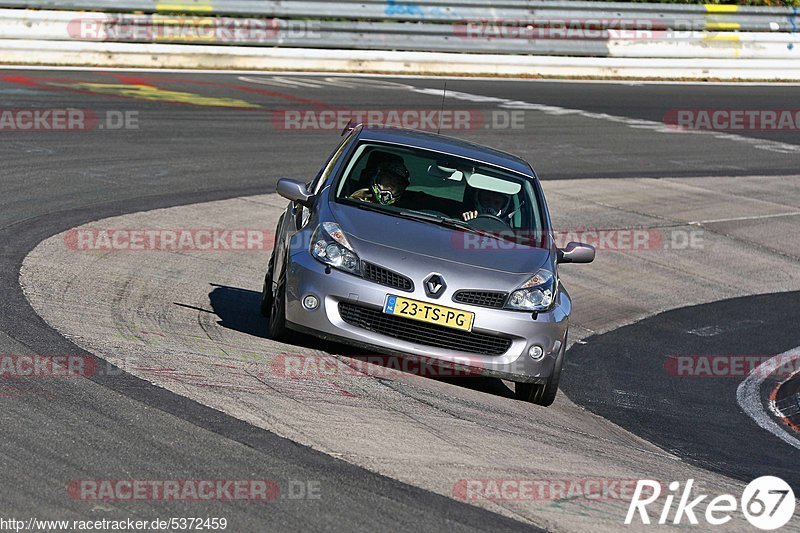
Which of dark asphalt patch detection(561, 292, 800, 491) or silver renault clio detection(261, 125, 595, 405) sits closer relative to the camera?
silver renault clio detection(261, 125, 595, 405)

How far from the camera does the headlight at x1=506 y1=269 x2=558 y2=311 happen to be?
25.6 ft

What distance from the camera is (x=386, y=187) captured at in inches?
343

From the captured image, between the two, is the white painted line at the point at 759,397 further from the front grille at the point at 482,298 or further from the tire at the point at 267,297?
the tire at the point at 267,297

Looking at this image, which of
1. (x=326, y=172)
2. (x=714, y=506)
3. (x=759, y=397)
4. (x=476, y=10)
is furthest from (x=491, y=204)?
(x=476, y=10)

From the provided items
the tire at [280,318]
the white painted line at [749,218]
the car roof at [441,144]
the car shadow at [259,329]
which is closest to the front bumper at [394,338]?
the tire at [280,318]

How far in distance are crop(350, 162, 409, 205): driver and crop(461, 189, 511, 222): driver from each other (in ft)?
1.65

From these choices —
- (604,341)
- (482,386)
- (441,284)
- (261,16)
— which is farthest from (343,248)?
(261,16)

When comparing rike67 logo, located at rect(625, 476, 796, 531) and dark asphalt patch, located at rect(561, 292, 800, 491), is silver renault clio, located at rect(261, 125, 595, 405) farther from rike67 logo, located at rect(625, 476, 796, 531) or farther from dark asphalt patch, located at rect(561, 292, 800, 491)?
rike67 logo, located at rect(625, 476, 796, 531)

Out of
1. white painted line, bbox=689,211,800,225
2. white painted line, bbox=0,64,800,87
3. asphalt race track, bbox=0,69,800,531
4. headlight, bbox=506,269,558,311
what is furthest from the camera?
white painted line, bbox=0,64,800,87

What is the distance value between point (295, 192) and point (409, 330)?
1.52m

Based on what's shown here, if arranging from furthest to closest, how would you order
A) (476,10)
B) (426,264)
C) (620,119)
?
(476,10) < (620,119) < (426,264)

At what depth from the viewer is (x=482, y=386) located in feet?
27.6

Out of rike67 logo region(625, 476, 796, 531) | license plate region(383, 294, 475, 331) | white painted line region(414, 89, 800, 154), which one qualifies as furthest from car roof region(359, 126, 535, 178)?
white painted line region(414, 89, 800, 154)

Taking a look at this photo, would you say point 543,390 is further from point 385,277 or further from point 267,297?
point 267,297
